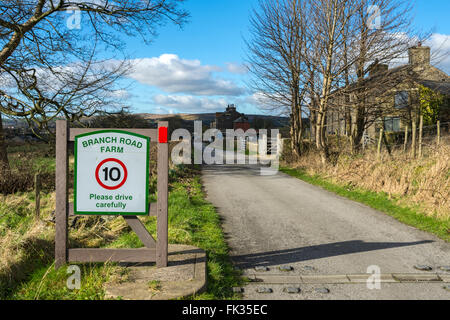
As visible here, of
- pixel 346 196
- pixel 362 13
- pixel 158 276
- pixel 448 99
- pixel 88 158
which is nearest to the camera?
pixel 158 276

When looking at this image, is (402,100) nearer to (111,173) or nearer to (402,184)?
(402,184)

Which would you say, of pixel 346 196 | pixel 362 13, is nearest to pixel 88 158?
pixel 346 196

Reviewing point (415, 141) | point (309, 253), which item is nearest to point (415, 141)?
point (415, 141)

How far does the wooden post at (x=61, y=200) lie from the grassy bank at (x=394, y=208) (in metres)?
6.61

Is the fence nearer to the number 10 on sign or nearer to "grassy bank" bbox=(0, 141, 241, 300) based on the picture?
"grassy bank" bbox=(0, 141, 241, 300)

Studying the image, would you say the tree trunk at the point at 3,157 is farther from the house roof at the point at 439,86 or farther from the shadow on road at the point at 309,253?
the house roof at the point at 439,86

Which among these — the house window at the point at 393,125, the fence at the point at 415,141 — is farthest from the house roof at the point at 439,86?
the house window at the point at 393,125

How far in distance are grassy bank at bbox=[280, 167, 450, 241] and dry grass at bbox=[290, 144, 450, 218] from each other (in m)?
0.15

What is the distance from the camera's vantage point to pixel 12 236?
21.1ft

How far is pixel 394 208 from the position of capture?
383 inches

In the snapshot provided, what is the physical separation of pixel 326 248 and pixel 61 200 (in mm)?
4346

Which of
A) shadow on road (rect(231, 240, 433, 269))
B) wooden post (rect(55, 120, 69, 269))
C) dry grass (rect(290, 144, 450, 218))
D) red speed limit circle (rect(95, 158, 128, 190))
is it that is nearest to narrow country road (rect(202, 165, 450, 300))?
shadow on road (rect(231, 240, 433, 269))
